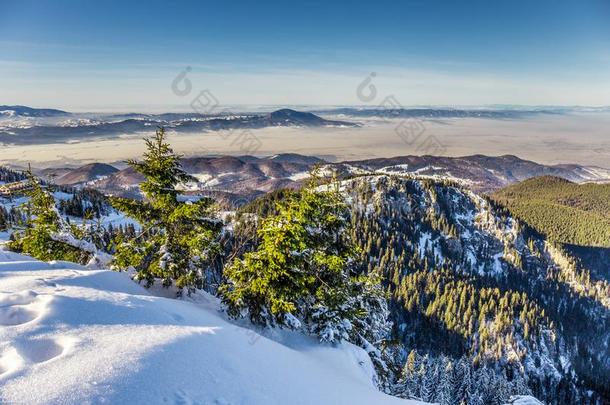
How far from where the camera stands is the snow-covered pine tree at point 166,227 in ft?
60.0

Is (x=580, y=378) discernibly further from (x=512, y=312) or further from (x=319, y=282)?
(x=319, y=282)

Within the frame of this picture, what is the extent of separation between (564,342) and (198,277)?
9726 inches

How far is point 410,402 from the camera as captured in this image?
550 inches

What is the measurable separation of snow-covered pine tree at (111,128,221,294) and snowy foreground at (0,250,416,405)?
10.7 ft

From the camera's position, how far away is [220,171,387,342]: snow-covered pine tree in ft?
56.5

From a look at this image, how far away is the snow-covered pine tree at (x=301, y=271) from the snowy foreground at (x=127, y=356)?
377 cm

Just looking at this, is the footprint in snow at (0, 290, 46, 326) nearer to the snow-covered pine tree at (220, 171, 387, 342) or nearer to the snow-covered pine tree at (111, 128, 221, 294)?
the snow-covered pine tree at (111, 128, 221, 294)

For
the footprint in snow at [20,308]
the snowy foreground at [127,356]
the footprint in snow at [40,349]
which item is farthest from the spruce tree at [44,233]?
the footprint in snow at [40,349]

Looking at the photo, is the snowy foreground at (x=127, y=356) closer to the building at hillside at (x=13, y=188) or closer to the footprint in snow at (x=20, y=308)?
the footprint in snow at (x=20, y=308)

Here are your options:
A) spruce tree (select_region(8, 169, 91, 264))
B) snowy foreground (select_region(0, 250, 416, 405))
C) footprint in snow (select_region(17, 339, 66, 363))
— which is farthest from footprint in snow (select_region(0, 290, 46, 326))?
spruce tree (select_region(8, 169, 91, 264))

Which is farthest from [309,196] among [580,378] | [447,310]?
[580,378]

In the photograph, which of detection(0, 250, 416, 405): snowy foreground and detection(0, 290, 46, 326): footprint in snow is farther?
detection(0, 290, 46, 326): footprint in snow

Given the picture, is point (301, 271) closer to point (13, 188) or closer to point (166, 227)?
point (166, 227)

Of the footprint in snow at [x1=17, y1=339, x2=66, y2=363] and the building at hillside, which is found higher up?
the building at hillside
